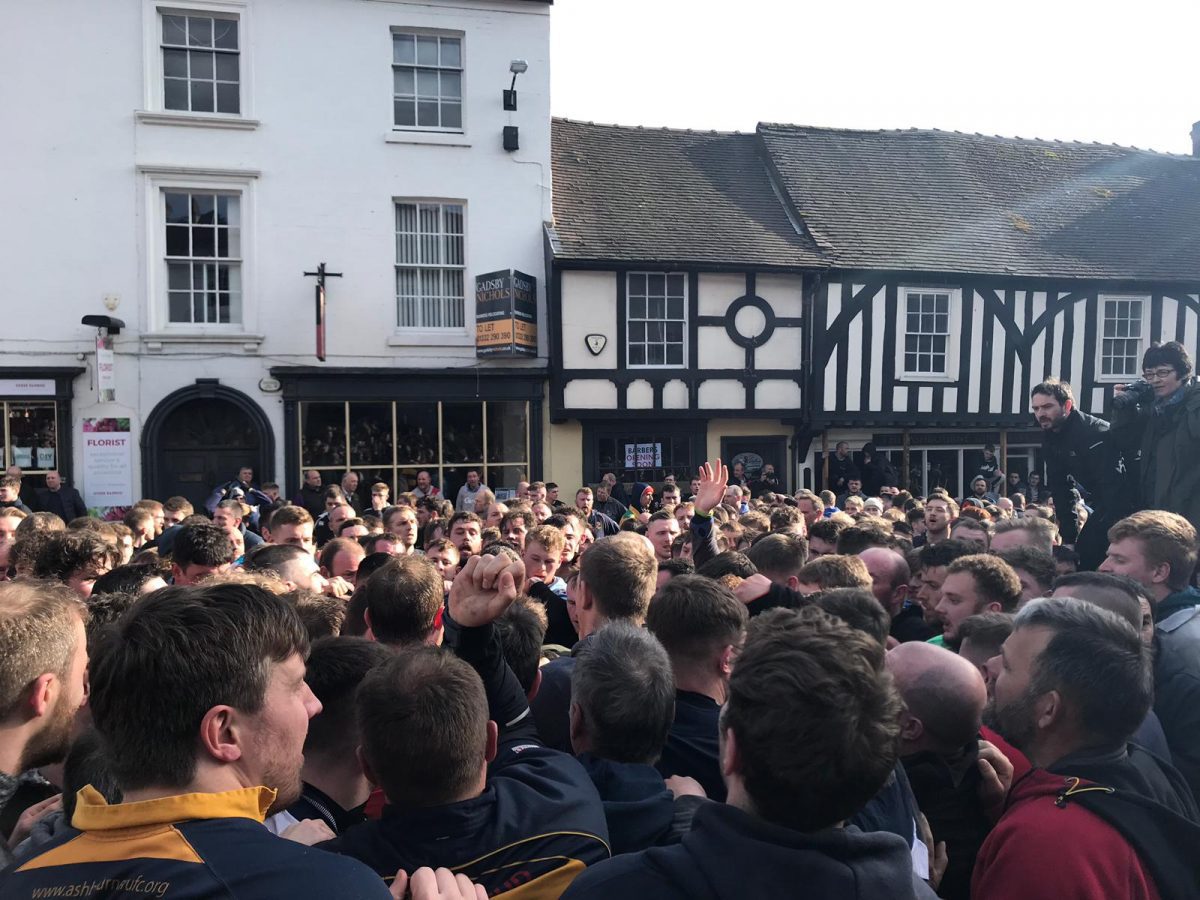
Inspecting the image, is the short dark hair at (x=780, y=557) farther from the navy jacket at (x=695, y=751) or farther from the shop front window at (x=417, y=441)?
the shop front window at (x=417, y=441)

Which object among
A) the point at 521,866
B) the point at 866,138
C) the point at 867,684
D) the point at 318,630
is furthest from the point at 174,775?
the point at 866,138

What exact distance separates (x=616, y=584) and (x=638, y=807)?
5.21 feet

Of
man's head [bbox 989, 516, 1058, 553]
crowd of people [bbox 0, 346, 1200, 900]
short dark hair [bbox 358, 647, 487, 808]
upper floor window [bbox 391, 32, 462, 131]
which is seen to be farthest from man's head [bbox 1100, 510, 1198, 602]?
upper floor window [bbox 391, 32, 462, 131]

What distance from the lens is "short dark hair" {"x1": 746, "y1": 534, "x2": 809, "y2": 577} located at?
5.30 meters

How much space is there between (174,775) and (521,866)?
2.76 ft

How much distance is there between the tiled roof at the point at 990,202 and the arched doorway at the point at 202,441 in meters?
11.2

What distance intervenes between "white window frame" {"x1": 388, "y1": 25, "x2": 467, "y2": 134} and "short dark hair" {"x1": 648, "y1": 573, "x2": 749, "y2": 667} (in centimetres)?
1433

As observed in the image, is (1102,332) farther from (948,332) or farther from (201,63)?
(201,63)

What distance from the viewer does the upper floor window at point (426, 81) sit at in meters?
15.6

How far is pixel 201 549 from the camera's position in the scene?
4941mm

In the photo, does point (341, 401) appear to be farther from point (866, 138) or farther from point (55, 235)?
point (866, 138)

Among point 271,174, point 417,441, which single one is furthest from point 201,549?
point 271,174

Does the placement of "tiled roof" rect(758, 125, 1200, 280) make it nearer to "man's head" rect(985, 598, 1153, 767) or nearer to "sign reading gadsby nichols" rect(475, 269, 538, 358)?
"sign reading gadsby nichols" rect(475, 269, 538, 358)

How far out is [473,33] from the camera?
621 inches
